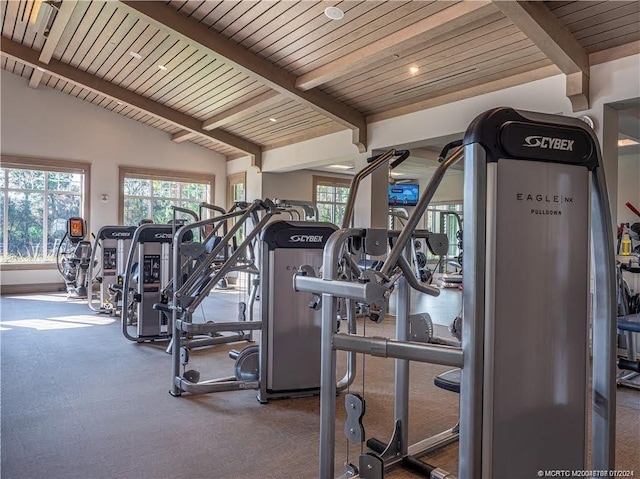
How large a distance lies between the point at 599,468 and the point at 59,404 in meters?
3.35

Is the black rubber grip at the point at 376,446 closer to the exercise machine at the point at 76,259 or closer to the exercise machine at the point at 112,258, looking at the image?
the exercise machine at the point at 112,258

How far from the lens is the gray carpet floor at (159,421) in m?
2.49

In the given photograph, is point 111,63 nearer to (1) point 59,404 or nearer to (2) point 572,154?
(1) point 59,404

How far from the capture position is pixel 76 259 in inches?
329

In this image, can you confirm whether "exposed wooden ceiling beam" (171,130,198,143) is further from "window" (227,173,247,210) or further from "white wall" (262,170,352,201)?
"white wall" (262,170,352,201)

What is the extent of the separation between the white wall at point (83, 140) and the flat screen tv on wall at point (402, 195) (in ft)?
15.4

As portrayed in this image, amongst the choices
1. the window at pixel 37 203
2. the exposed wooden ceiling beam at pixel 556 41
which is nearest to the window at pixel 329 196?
the window at pixel 37 203

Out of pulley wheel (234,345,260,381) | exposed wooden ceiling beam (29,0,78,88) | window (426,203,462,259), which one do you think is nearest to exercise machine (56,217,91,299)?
exposed wooden ceiling beam (29,0,78,88)

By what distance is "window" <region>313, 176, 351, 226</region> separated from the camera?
1189 centimetres

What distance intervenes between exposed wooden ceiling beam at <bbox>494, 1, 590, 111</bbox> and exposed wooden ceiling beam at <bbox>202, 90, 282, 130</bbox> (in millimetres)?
3778

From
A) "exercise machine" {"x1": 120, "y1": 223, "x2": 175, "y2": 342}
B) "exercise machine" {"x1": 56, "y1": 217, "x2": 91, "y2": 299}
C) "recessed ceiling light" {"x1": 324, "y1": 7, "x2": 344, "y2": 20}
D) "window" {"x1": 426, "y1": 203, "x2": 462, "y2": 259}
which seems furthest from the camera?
"window" {"x1": 426, "y1": 203, "x2": 462, "y2": 259}

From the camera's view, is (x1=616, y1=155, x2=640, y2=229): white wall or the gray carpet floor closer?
the gray carpet floor

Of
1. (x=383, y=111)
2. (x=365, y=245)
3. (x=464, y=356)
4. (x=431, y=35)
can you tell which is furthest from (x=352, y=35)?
(x=464, y=356)

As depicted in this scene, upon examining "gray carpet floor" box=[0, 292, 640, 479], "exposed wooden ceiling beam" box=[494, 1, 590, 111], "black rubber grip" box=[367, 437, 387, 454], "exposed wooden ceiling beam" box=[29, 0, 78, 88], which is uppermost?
"exposed wooden ceiling beam" box=[29, 0, 78, 88]
